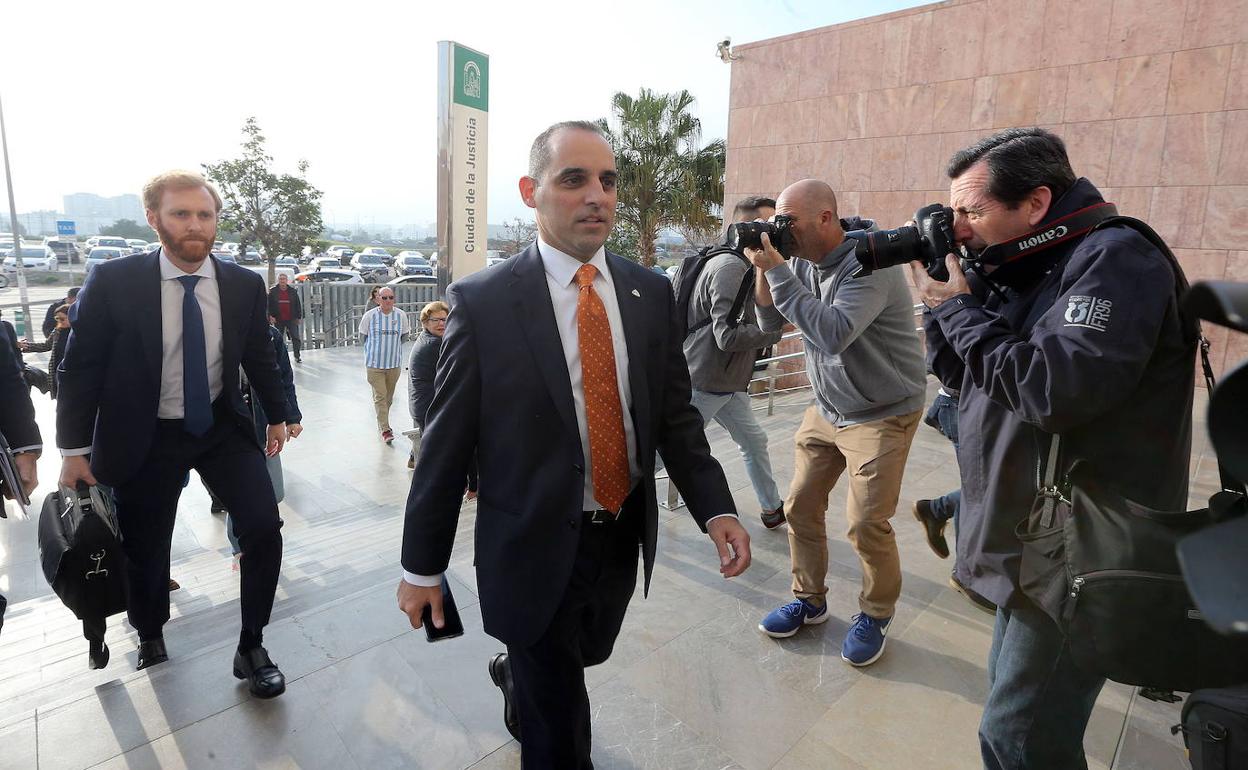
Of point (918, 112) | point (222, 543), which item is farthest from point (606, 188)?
point (918, 112)

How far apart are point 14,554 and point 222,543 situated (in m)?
1.14

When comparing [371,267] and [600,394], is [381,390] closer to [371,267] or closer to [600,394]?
[600,394]

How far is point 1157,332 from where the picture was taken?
4.61 feet

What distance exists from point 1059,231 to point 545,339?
4.02 ft

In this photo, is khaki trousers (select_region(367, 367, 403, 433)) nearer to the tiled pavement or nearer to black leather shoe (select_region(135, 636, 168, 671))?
the tiled pavement

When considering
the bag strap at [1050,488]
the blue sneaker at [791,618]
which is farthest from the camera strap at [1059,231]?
the blue sneaker at [791,618]

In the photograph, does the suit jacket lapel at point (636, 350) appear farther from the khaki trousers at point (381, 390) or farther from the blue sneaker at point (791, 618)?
the khaki trousers at point (381, 390)

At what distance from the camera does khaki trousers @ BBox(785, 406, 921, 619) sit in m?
2.70

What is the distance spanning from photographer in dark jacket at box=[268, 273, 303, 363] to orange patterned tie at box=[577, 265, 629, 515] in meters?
10.9

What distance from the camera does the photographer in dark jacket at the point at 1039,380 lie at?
4.63 ft

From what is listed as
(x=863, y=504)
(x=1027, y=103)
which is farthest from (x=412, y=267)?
(x=863, y=504)

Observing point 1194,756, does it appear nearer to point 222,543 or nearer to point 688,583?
point 688,583

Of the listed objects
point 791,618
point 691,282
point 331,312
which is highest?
point 691,282

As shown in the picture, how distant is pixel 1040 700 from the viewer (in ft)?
5.15
